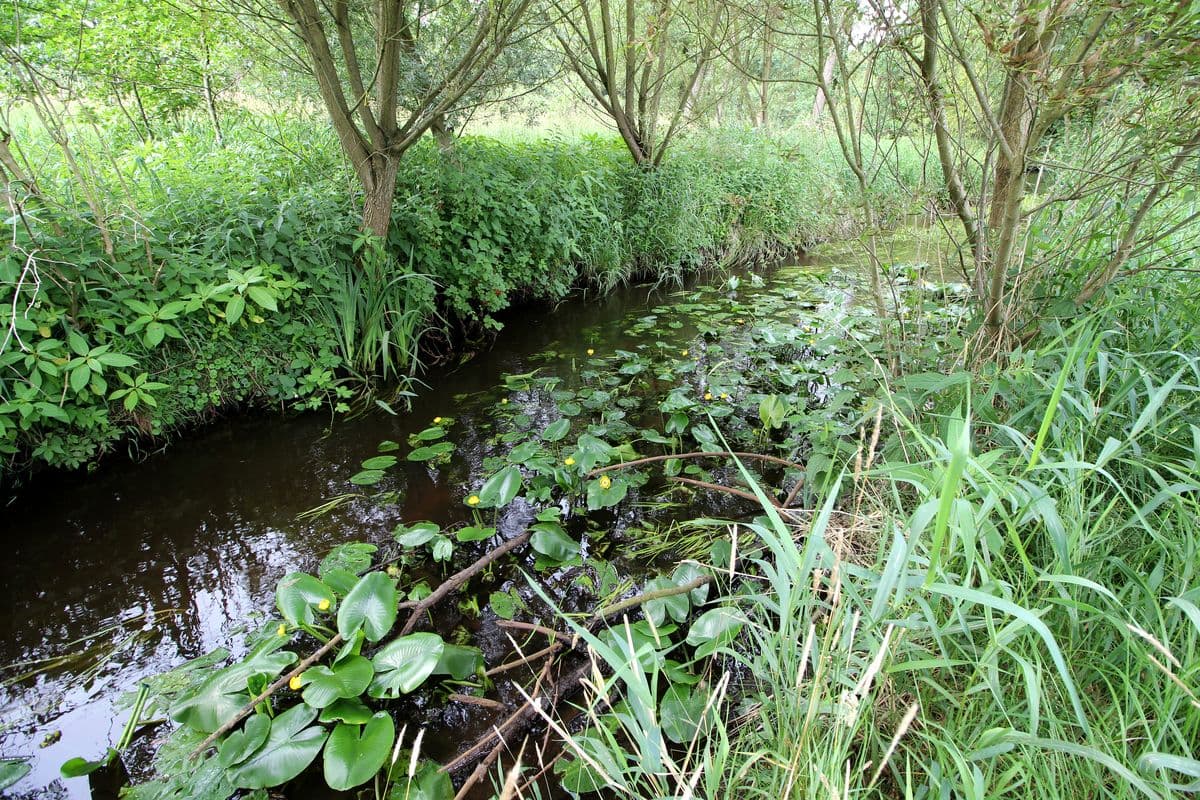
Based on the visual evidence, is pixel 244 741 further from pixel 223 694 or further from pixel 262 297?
pixel 262 297

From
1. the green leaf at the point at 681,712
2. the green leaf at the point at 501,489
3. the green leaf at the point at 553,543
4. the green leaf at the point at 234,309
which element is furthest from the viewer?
the green leaf at the point at 234,309

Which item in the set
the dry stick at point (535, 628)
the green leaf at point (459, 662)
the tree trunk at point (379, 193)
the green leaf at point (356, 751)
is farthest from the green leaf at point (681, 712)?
the tree trunk at point (379, 193)

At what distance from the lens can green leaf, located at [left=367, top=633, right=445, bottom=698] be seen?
1.63 metres

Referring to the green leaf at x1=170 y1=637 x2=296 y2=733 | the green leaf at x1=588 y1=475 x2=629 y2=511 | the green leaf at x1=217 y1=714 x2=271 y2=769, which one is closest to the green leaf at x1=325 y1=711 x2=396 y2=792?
the green leaf at x1=217 y1=714 x2=271 y2=769

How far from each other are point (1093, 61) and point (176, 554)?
3.67m

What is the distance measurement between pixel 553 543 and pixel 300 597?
0.86m

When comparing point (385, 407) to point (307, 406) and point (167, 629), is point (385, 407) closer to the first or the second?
point (307, 406)

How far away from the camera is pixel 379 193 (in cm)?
392

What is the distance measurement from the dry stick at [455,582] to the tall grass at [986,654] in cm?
71

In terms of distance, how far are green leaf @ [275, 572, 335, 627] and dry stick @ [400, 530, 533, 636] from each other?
0.26 meters

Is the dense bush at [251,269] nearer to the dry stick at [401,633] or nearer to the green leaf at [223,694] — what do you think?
the green leaf at [223,694]

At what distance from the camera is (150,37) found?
16.9 feet

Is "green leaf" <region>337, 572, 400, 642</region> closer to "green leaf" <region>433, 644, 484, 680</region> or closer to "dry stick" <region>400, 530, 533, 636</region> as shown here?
"dry stick" <region>400, 530, 533, 636</region>

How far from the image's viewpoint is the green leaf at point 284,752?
1.45 metres
